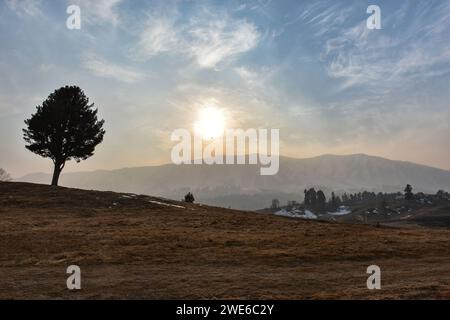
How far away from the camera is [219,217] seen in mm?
43375

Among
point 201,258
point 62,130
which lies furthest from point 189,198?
point 201,258

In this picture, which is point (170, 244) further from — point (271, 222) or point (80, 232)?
point (271, 222)

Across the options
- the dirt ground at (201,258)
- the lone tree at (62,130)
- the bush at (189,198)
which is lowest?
the dirt ground at (201,258)

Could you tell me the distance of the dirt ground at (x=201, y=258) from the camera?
1642cm

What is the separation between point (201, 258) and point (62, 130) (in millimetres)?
47295

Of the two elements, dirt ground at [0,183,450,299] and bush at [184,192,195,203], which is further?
bush at [184,192,195,203]

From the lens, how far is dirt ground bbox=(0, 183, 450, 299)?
16422 mm

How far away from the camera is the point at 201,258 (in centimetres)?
2398

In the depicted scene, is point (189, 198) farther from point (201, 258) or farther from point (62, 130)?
point (201, 258)

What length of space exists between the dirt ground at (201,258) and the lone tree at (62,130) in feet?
70.7

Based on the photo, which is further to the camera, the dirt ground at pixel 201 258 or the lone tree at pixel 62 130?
the lone tree at pixel 62 130

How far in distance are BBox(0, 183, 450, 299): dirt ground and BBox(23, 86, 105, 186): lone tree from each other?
2154 centimetres

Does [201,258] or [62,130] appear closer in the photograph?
[201,258]

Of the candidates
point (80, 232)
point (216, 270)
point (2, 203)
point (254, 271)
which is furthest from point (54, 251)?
point (2, 203)
